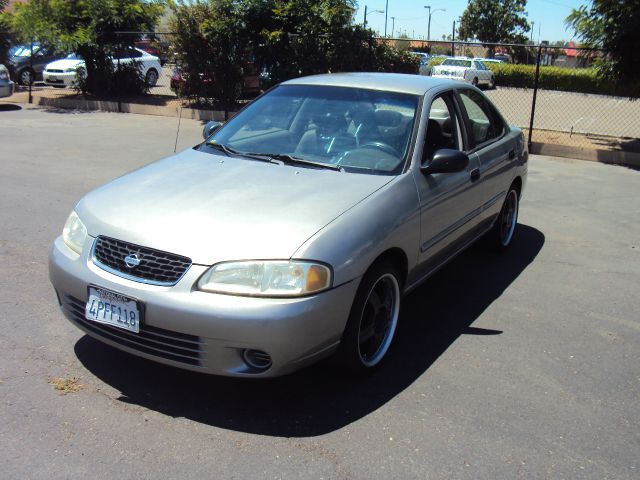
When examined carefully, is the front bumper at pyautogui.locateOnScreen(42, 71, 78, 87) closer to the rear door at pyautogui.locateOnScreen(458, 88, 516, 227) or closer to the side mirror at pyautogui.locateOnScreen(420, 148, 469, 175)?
the rear door at pyautogui.locateOnScreen(458, 88, 516, 227)

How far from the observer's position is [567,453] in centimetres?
306

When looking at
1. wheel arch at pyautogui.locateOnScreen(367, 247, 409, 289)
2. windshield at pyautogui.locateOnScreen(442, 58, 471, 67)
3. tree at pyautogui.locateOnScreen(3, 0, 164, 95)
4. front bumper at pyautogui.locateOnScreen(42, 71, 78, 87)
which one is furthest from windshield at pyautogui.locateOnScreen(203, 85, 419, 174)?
windshield at pyautogui.locateOnScreen(442, 58, 471, 67)

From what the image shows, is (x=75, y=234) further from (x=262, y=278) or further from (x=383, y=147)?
(x=383, y=147)

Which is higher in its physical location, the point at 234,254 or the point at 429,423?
the point at 234,254

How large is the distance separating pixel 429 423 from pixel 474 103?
10.2ft

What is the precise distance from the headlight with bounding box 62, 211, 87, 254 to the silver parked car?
1 cm

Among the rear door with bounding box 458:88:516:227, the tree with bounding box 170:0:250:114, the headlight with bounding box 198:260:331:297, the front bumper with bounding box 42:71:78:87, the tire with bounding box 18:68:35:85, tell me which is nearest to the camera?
the headlight with bounding box 198:260:331:297

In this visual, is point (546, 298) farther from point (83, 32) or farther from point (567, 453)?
point (83, 32)

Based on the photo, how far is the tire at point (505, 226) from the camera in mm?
5949

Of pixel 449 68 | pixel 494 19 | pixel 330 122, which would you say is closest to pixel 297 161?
pixel 330 122

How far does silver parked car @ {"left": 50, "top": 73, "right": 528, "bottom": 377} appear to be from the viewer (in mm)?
3035

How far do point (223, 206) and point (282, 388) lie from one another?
1.07 meters

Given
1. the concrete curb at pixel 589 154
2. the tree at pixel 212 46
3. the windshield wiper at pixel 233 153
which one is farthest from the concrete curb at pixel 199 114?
the windshield wiper at pixel 233 153

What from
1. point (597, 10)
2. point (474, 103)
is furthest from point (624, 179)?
point (474, 103)
